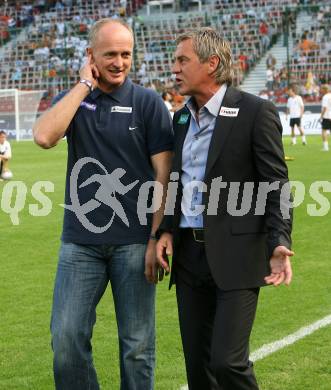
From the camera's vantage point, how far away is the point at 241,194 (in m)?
4.14

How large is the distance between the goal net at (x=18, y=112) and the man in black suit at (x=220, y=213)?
33.0 m

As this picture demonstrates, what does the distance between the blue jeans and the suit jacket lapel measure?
619mm

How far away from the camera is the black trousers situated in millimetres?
3945

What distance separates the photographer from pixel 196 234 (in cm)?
422

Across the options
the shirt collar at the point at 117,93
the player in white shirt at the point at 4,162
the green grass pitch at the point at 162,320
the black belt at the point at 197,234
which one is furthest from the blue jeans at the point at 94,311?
the player in white shirt at the point at 4,162

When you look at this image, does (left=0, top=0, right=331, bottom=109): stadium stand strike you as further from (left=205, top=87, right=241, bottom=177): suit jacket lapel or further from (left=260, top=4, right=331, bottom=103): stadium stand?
(left=205, top=87, right=241, bottom=177): suit jacket lapel

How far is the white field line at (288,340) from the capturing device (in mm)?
6102

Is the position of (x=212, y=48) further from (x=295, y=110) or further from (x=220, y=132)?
(x=295, y=110)

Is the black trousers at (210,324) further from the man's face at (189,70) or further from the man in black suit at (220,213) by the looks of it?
the man's face at (189,70)

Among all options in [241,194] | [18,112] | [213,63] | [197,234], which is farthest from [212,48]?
[18,112]

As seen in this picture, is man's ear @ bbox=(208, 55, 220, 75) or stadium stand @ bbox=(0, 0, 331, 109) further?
stadium stand @ bbox=(0, 0, 331, 109)

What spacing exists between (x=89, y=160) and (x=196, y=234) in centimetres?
68

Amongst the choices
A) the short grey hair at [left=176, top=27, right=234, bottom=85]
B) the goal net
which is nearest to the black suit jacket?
the short grey hair at [left=176, top=27, right=234, bottom=85]

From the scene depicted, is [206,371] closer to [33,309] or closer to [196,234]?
[196,234]
